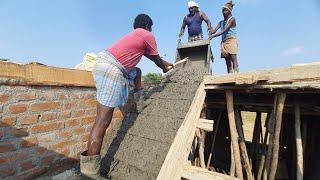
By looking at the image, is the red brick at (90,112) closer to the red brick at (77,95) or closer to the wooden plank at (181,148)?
the red brick at (77,95)

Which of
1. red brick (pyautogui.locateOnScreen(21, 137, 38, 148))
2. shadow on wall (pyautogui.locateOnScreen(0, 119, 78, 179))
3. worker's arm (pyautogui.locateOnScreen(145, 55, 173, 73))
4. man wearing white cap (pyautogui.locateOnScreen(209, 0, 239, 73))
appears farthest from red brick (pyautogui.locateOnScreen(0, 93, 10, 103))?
man wearing white cap (pyautogui.locateOnScreen(209, 0, 239, 73))

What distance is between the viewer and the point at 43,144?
3.06 m

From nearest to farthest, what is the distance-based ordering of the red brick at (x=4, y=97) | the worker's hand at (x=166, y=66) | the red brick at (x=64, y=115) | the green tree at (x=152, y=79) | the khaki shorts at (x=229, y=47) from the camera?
the red brick at (x=4, y=97)
the red brick at (x=64, y=115)
the worker's hand at (x=166, y=66)
the green tree at (x=152, y=79)
the khaki shorts at (x=229, y=47)

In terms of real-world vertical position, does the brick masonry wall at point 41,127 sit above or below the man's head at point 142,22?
below

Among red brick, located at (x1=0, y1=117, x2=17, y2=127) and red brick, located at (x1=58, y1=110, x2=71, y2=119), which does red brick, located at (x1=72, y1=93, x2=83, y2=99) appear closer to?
red brick, located at (x1=58, y1=110, x2=71, y2=119)

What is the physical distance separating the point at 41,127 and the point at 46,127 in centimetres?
7

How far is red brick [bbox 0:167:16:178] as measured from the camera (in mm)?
2586

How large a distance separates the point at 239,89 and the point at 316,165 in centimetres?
187

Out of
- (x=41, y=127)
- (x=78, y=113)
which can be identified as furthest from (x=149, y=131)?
(x=41, y=127)

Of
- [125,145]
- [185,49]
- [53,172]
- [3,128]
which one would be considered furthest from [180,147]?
[185,49]

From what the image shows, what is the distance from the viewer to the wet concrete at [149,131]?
3062 mm

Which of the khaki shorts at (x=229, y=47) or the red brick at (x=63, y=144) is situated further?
the khaki shorts at (x=229, y=47)

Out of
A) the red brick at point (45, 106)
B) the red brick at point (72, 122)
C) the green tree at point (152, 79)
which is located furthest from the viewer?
the green tree at point (152, 79)

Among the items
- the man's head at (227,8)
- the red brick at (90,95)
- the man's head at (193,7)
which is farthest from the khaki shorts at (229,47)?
the red brick at (90,95)
